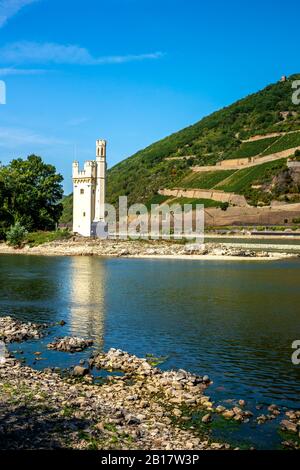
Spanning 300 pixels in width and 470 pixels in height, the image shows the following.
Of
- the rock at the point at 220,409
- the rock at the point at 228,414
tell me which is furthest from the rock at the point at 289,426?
the rock at the point at 220,409

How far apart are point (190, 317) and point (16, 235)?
41009 mm

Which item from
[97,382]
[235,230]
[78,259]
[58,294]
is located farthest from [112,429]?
[235,230]

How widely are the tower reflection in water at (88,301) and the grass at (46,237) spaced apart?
15.6 meters

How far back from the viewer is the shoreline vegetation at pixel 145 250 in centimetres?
5162

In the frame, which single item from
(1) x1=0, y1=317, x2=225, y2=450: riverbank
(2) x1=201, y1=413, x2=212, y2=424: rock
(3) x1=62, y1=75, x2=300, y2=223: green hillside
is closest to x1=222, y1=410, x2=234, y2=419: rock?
(2) x1=201, y1=413, x2=212, y2=424: rock

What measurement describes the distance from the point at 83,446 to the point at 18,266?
34.7m

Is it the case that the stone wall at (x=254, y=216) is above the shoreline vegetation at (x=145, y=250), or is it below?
above

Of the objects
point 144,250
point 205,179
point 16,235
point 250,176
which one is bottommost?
point 144,250

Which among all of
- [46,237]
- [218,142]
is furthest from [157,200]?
[46,237]

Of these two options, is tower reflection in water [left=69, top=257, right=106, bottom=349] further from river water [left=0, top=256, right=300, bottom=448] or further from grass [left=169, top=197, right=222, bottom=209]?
grass [left=169, top=197, right=222, bottom=209]

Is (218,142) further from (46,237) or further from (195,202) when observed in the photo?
(46,237)

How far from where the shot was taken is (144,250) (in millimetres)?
55062

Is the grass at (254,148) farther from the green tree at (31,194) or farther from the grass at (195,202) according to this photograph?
the green tree at (31,194)

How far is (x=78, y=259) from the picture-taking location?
49.1 meters
